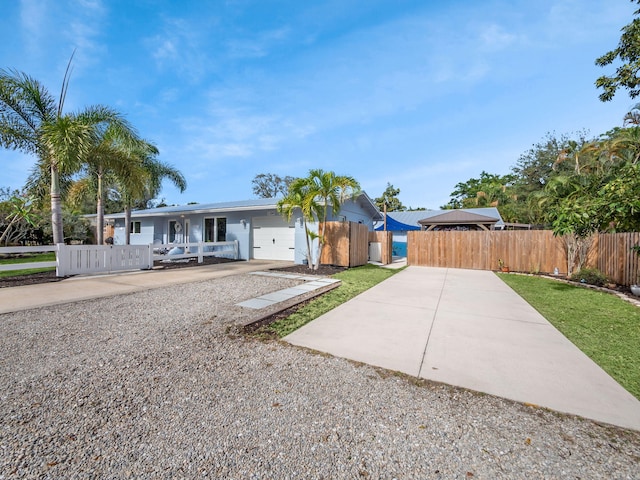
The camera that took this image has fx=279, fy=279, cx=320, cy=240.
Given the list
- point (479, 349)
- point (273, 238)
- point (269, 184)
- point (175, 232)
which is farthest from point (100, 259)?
point (269, 184)

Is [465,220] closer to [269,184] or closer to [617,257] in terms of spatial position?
[617,257]

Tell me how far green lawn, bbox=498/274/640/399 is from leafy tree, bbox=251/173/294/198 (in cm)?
3399

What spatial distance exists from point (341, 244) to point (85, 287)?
27.1 ft

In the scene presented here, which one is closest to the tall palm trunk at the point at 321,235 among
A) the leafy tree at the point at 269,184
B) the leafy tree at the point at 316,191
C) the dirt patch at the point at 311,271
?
the leafy tree at the point at 316,191

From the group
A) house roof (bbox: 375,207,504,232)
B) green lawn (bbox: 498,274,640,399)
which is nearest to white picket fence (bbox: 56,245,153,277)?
green lawn (bbox: 498,274,640,399)

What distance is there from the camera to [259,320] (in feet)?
14.8

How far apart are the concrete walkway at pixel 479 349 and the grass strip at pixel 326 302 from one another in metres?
0.23

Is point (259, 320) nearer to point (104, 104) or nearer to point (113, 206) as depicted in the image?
point (104, 104)

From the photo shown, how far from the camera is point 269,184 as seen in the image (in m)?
39.0

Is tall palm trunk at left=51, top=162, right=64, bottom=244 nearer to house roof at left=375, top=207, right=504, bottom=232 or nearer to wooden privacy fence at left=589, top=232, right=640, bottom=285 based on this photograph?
wooden privacy fence at left=589, top=232, right=640, bottom=285

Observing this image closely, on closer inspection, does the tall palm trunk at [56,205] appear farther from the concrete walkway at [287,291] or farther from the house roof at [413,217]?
the house roof at [413,217]

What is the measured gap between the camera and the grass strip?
4242 mm

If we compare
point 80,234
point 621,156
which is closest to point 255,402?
point 621,156

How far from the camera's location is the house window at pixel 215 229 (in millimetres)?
15055
